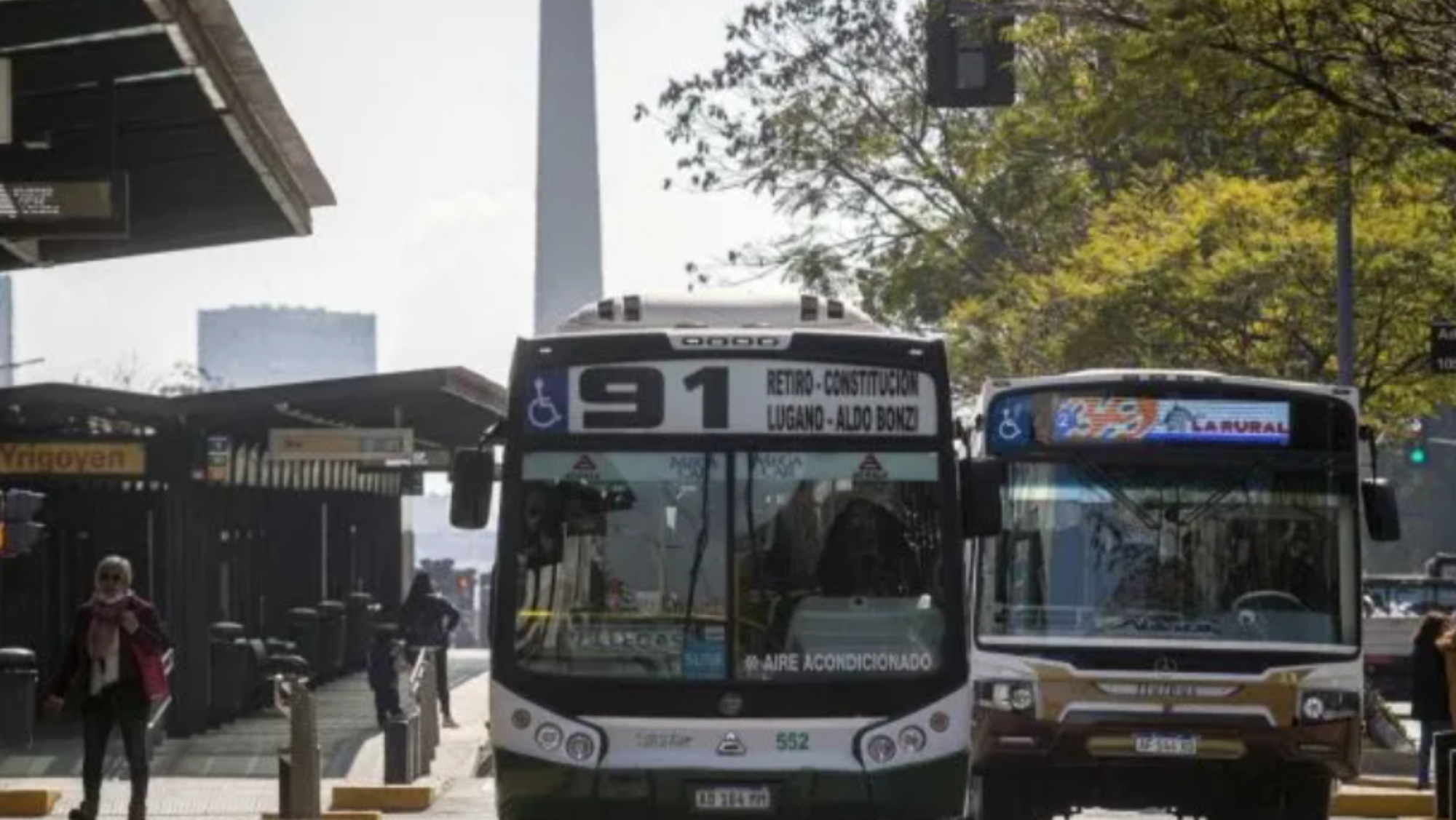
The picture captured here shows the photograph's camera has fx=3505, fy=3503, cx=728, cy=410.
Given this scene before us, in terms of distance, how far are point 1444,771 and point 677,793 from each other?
Result: 7.22 meters

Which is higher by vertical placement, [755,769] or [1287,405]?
[1287,405]

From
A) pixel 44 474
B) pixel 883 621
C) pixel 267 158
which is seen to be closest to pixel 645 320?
pixel 883 621

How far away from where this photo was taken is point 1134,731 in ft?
63.0

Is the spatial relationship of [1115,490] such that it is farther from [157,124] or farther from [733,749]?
[157,124]

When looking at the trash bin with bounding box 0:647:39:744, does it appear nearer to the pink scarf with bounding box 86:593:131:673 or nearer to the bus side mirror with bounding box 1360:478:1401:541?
the pink scarf with bounding box 86:593:131:673

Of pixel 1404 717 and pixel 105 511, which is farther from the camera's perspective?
pixel 1404 717

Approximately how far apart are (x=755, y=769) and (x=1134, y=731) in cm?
334

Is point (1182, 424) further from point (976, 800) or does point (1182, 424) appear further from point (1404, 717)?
point (1404, 717)

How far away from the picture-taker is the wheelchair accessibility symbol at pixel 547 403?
1689cm

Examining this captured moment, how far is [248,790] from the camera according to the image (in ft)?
86.9

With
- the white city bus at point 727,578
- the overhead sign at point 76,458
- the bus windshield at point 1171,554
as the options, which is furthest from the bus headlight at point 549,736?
the overhead sign at point 76,458

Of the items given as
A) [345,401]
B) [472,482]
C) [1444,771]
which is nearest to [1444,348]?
[1444,771]

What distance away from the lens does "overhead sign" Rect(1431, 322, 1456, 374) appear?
2581 cm

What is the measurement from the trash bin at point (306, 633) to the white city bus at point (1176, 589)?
23.4m
